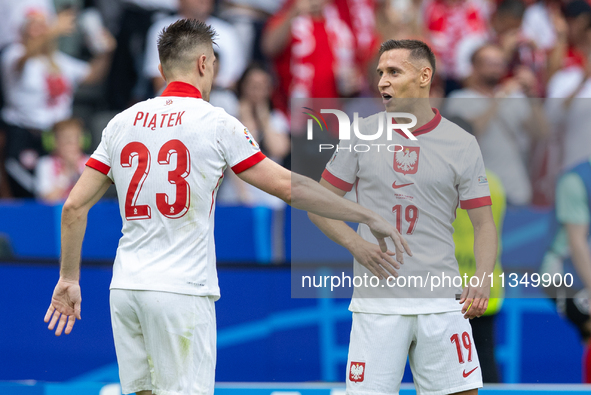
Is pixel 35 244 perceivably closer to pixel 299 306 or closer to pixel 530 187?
pixel 299 306

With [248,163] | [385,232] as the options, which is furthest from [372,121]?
[248,163]

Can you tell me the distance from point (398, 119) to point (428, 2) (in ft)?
16.9

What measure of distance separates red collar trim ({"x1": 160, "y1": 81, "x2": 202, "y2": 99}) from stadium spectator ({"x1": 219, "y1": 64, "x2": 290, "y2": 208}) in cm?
300

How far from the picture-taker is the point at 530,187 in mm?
5668

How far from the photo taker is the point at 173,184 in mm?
3459

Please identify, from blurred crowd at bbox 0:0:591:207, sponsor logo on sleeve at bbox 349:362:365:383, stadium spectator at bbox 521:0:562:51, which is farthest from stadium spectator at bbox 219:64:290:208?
stadium spectator at bbox 521:0:562:51

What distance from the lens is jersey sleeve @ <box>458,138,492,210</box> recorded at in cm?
379

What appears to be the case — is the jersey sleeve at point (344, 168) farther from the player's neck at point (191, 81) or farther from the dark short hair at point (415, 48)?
the player's neck at point (191, 81)

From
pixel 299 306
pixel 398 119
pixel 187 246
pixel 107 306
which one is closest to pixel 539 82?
pixel 299 306

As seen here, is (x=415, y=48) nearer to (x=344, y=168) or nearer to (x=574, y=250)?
(x=344, y=168)

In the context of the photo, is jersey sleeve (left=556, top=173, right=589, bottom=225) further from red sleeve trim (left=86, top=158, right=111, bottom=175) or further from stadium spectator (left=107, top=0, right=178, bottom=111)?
stadium spectator (left=107, top=0, right=178, bottom=111)

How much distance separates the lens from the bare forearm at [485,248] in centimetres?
367

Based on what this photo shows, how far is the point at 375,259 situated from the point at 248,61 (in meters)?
4.54

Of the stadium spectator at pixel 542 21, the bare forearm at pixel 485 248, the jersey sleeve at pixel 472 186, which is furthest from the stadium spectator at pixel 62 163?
the stadium spectator at pixel 542 21
